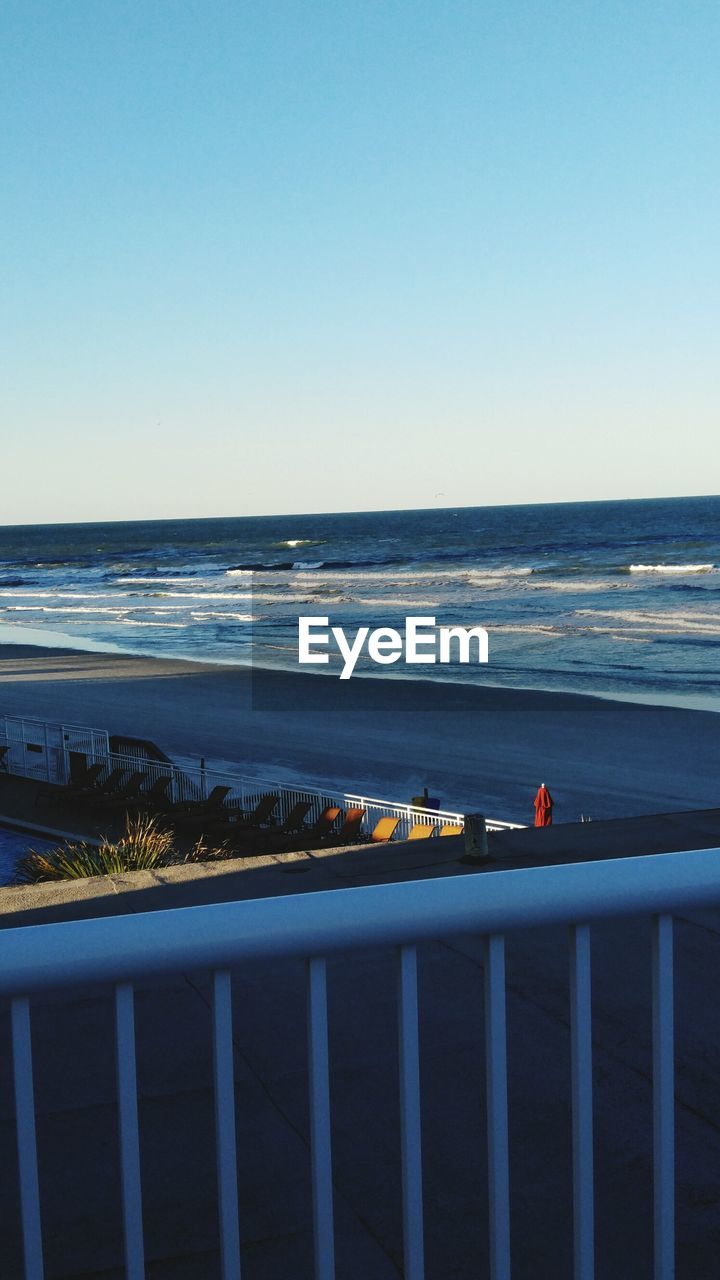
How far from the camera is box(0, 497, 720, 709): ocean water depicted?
3531cm

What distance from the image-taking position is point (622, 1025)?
4.52 m

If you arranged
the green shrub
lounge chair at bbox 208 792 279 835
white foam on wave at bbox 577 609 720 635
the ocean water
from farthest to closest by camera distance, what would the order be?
white foam on wave at bbox 577 609 720 635, the ocean water, lounge chair at bbox 208 792 279 835, the green shrub

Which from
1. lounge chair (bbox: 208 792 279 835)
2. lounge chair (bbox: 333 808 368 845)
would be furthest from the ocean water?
lounge chair (bbox: 333 808 368 845)

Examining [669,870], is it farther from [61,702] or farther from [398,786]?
[61,702]

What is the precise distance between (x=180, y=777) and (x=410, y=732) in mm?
9535

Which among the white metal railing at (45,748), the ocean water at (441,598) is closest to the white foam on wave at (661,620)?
the ocean water at (441,598)

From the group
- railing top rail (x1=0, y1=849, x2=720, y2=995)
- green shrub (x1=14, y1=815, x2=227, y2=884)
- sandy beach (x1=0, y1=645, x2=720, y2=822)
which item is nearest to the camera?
railing top rail (x1=0, y1=849, x2=720, y2=995)

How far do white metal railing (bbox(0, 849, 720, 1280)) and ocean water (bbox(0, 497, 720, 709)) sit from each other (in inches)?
1075

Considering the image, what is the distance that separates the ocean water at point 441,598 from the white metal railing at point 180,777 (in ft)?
48.1

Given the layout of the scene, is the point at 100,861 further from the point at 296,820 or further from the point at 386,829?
the point at 296,820

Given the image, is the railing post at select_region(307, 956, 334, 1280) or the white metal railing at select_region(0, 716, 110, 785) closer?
the railing post at select_region(307, 956, 334, 1280)

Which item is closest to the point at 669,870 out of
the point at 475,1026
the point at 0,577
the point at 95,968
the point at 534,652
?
the point at 95,968

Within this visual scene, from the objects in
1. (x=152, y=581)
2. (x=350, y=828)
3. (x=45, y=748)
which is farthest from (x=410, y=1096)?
(x=152, y=581)

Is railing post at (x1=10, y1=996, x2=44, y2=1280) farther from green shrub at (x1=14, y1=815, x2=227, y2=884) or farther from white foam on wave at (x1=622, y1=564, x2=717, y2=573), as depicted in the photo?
white foam on wave at (x1=622, y1=564, x2=717, y2=573)
